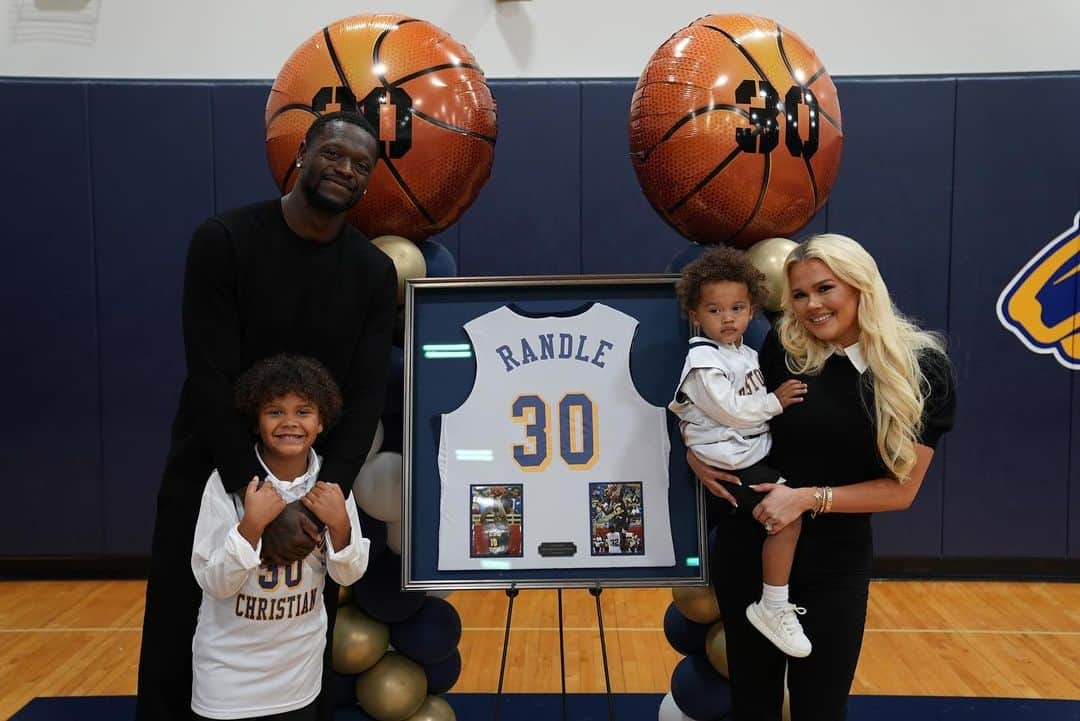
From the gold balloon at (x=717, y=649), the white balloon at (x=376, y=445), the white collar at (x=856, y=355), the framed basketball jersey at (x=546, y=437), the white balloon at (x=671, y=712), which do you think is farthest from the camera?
the white balloon at (x=671, y=712)

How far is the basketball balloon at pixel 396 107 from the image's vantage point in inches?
87.7

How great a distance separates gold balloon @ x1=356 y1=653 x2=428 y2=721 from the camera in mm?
2365

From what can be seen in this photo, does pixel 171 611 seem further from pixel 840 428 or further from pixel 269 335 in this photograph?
pixel 840 428

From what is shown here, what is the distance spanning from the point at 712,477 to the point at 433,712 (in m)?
1.08

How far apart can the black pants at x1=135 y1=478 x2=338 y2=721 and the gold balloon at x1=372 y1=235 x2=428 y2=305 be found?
2.25ft

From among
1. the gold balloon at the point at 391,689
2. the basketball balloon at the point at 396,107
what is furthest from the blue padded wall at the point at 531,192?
the gold balloon at the point at 391,689

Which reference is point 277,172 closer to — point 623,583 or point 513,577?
point 513,577

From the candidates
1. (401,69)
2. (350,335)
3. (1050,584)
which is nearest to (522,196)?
(401,69)

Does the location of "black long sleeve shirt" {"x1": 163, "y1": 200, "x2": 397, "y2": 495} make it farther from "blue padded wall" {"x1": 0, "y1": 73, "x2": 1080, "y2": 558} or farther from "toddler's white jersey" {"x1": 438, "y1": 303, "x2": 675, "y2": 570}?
"blue padded wall" {"x1": 0, "y1": 73, "x2": 1080, "y2": 558}

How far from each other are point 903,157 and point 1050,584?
2.32 meters

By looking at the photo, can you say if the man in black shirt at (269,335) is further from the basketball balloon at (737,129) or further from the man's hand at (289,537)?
the basketball balloon at (737,129)

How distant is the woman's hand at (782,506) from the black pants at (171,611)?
3.36 feet

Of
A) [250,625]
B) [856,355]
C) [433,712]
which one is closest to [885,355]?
[856,355]

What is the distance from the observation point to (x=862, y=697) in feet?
10.5
